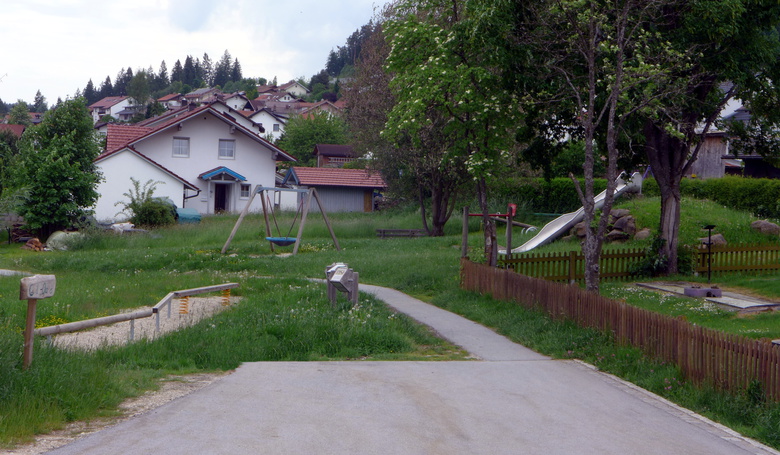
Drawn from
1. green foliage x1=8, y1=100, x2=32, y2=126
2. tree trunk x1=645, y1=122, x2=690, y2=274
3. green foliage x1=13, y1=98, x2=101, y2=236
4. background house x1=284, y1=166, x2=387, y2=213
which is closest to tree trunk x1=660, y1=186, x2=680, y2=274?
tree trunk x1=645, y1=122, x2=690, y2=274

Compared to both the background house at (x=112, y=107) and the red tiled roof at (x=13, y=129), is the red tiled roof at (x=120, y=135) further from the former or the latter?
the background house at (x=112, y=107)

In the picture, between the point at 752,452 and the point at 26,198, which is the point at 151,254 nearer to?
the point at 26,198

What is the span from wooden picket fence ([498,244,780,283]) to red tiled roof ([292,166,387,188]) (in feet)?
118

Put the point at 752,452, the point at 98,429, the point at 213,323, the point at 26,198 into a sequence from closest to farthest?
the point at 98,429, the point at 752,452, the point at 213,323, the point at 26,198

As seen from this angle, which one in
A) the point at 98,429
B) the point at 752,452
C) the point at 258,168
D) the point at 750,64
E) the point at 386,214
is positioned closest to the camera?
the point at 98,429

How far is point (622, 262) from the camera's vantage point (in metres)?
19.8

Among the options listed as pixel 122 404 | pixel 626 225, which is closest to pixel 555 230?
pixel 626 225

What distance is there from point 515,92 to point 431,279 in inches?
211

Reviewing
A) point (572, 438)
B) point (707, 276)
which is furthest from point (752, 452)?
point (707, 276)

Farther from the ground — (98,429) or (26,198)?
(26,198)

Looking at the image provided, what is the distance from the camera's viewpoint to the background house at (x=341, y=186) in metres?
56.0

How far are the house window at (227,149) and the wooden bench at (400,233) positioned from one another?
63.1 ft

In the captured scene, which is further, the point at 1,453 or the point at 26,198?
the point at 26,198

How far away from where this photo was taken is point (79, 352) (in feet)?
28.9
